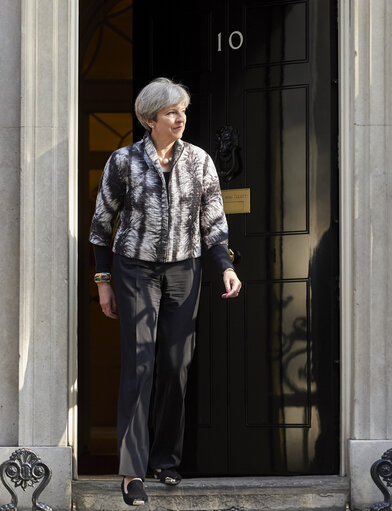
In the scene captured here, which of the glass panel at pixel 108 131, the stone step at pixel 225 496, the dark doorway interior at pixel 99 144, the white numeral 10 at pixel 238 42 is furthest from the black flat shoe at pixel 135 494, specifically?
the glass panel at pixel 108 131

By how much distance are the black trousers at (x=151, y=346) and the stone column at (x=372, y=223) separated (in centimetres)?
105

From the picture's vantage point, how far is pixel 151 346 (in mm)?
5188

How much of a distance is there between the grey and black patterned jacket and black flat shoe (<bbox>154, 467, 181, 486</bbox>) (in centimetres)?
114

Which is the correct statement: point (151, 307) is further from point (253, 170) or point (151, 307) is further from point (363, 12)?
point (363, 12)

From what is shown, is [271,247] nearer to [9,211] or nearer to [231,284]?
[231,284]

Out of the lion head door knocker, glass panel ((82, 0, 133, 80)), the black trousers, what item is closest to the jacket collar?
the black trousers

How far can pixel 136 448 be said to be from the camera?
507cm

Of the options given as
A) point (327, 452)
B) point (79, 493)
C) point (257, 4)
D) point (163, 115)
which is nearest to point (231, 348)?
point (327, 452)

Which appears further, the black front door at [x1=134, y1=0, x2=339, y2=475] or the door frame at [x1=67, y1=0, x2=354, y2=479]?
the black front door at [x1=134, y1=0, x2=339, y2=475]

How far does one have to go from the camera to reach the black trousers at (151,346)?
16.8ft

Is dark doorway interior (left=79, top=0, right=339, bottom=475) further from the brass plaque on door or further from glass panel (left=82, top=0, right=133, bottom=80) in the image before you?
glass panel (left=82, top=0, right=133, bottom=80)

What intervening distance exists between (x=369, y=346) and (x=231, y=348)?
83 centimetres

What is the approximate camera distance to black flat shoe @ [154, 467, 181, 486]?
18.0ft

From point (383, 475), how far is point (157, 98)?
7.46 feet
